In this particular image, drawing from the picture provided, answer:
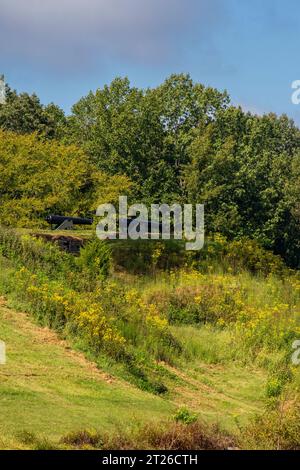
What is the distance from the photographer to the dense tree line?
51.3m

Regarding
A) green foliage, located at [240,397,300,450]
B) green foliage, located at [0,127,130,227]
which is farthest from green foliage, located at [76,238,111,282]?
green foliage, located at [240,397,300,450]

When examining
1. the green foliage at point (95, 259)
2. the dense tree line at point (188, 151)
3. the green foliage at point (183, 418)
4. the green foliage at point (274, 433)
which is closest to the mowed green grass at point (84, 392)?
the green foliage at point (183, 418)

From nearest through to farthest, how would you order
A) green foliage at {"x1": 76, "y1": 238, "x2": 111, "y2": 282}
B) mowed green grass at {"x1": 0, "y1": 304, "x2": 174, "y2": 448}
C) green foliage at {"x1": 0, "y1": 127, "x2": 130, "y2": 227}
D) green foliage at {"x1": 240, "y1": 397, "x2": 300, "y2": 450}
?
green foliage at {"x1": 240, "y1": 397, "x2": 300, "y2": 450} → mowed green grass at {"x1": 0, "y1": 304, "x2": 174, "y2": 448} → green foliage at {"x1": 76, "y1": 238, "x2": 111, "y2": 282} → green foliage at {"x1": 0, "y1": 127, "x2": 130, "y2": 227}

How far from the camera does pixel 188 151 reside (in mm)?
52438

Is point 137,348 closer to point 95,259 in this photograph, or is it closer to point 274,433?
point 95,259

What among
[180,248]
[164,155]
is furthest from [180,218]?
[180,248]

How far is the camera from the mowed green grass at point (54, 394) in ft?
32.0

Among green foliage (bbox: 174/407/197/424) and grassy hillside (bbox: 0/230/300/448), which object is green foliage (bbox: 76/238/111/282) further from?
green foliage (bbox: 174/407/197/424)

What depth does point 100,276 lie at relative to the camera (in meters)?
21.4

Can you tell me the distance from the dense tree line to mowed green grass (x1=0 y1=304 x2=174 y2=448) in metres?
36.6

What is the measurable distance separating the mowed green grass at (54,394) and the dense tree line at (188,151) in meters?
36.6

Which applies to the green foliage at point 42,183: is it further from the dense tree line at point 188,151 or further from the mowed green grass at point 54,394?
the mowed green grass at point 54,394

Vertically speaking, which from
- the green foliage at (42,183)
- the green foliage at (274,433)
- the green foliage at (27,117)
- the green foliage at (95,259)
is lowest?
the green foliage at (274,433)

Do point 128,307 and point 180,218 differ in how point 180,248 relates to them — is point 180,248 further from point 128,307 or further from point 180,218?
point 180,218
